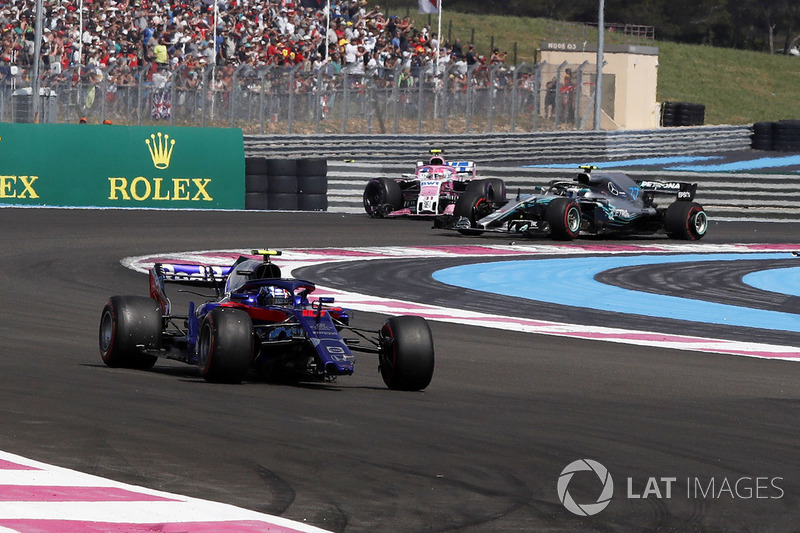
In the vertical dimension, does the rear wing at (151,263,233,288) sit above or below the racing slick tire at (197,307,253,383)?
above

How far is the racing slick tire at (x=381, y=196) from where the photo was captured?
26875 mm

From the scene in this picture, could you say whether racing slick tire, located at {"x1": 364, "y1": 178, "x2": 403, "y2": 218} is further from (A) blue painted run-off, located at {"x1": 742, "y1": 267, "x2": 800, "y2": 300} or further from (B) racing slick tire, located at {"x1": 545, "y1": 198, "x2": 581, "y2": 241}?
(A) blue painted run-off, located at {"x1": 742, "y1": 267, "x2": 800, "y2": 300}

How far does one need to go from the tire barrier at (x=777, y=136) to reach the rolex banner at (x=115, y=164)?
2015 cm

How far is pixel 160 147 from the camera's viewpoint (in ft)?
88.9

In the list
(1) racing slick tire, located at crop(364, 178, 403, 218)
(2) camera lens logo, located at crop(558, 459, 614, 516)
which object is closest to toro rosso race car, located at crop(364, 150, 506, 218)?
(1) racing slick tire, located at crop(364, 178, 403, 218)

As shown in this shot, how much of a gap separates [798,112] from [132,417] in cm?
6156

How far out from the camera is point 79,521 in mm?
5141

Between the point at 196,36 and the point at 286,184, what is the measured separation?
439 inches

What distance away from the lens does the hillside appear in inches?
2451

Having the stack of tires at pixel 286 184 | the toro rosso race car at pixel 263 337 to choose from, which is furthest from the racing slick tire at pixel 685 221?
the toro rosso race car at pixel 263 337

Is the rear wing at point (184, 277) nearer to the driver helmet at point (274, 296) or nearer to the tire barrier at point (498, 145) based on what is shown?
the driver helmet at point (274, 296)

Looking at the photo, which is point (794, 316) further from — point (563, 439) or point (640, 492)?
point (640, 492)

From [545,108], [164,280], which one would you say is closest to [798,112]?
[545,108]

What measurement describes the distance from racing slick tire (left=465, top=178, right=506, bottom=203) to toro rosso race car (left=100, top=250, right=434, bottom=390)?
14817 millimetres
